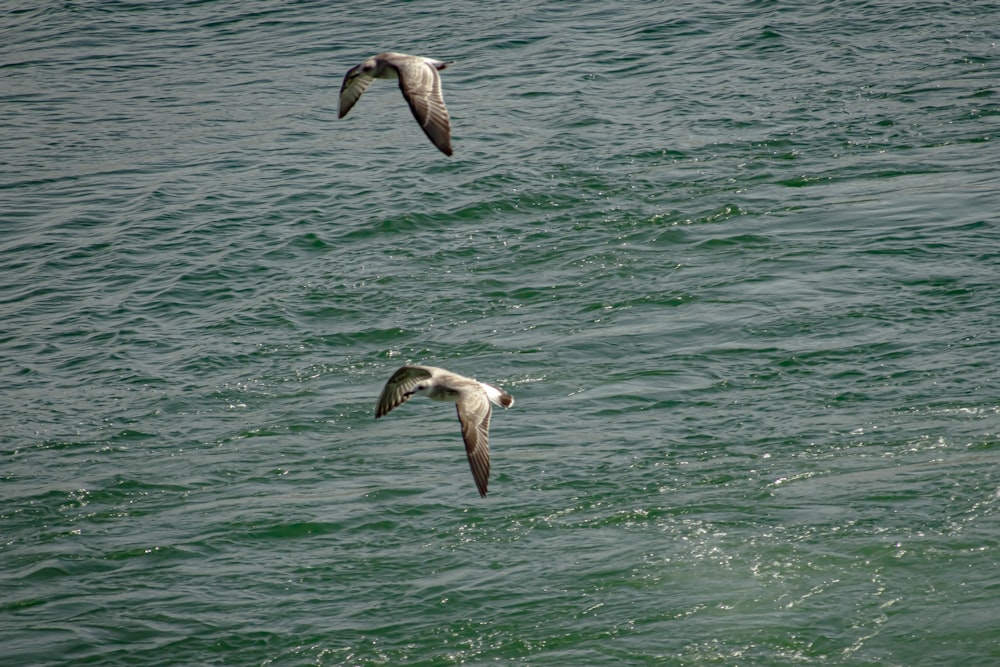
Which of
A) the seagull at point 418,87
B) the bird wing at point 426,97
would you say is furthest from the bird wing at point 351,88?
the bird wing at point 426,97

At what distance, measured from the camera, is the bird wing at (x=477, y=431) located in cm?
800

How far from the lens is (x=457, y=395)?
858cm

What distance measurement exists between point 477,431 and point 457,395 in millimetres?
407

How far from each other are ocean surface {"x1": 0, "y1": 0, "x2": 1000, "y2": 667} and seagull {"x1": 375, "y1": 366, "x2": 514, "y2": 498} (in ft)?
4.97

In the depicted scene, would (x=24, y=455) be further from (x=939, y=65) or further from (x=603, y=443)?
(x=939, y=65)

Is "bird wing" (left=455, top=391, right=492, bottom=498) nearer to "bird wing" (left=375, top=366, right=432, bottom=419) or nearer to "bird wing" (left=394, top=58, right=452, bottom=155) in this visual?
"bird wing" (left=375, top=366, right=432, bottom=419)

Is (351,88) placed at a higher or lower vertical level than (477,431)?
higher

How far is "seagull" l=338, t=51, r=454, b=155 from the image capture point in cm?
830

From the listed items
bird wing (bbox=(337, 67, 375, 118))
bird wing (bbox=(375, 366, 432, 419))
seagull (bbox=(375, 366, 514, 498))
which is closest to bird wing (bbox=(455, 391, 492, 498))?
seagull (bbox=(375, 366, 514, 498))

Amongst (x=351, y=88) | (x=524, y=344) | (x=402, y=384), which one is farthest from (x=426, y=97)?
(x=524, y=344)

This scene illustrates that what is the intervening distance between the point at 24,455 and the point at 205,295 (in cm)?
315

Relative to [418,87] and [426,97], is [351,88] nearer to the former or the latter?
[418,87]

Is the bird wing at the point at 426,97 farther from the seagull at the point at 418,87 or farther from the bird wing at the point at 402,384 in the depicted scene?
the bird wing at the point at 402,384

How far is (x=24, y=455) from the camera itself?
1154 centimetres
